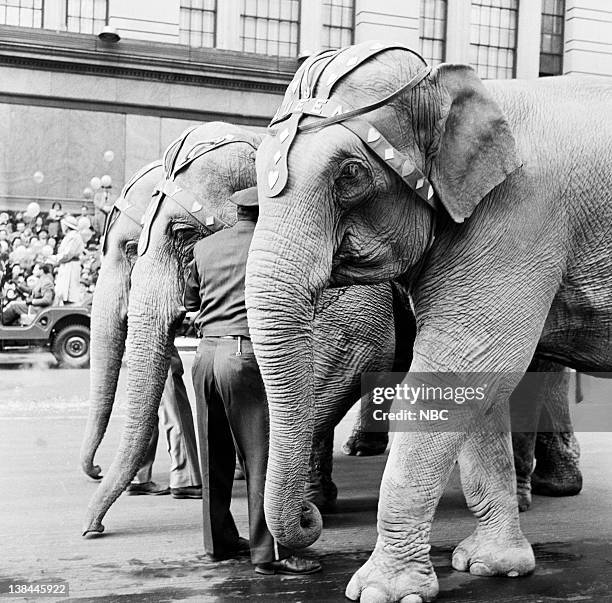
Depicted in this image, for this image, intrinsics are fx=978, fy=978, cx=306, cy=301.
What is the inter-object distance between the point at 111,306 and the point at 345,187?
8.10 ft

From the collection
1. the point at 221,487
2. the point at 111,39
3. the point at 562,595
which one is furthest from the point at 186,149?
the point at 111,39

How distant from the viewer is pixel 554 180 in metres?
3.94

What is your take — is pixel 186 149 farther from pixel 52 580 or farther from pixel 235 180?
pixel 52 580

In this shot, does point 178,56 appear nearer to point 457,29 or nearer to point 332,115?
point 457,29

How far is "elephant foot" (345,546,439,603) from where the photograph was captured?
3.81 m

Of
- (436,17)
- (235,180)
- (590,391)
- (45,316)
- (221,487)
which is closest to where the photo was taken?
(221,487)

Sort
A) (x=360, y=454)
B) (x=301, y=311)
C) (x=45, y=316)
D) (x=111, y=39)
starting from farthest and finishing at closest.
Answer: (x=111, y=39)
(x=45, y=316)
(x=360, y=454)
(x=301, y=311)

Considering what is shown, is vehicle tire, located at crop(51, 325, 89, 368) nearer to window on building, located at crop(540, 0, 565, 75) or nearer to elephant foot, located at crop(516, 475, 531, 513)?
elephant foot, located at crop(516, 475, 531, 513)

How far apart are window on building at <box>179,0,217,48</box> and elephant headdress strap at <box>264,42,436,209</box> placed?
1665 centimetres

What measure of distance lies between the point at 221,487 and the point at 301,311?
4.50 ft

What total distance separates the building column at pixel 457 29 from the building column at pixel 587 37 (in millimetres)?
2071

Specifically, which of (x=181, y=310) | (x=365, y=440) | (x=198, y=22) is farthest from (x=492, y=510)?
(x=198, y=22)

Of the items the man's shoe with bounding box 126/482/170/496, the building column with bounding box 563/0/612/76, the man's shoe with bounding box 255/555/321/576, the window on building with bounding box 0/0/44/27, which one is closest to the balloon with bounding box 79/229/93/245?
the window on building with bounding box 0/0/44/27

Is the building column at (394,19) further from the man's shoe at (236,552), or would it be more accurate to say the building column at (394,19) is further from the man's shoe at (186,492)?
the man's shoe at (236,552)
